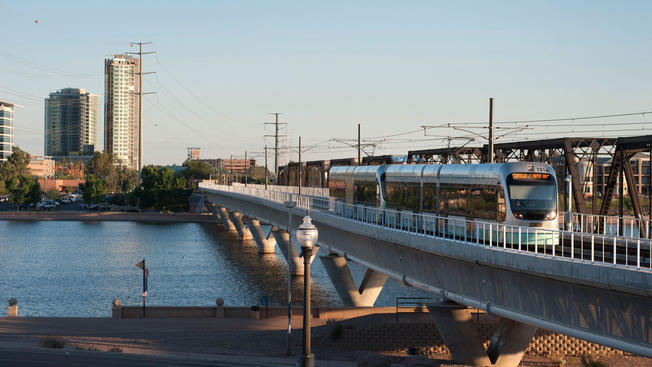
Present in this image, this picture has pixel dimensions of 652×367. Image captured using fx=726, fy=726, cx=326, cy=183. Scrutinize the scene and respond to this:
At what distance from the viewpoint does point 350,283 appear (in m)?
48.6

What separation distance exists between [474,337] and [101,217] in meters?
121

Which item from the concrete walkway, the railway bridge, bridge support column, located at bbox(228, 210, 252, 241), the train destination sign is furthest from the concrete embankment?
the train destination sign

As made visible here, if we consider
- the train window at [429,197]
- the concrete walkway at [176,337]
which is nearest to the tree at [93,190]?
the concrete walkway at [176,337]

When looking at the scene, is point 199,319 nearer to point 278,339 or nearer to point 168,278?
point 278,339

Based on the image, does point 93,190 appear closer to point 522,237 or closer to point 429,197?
point 429,197

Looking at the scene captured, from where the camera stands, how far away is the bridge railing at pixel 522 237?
2117 centimetres

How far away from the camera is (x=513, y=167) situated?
29.2m

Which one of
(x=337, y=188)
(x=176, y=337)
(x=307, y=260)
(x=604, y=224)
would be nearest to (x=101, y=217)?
(x=337, y=188)

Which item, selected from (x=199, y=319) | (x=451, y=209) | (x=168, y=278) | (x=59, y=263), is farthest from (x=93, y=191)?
(x=451, y=209)

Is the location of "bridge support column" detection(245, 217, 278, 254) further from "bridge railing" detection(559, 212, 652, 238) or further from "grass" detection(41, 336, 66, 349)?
"grass" detection(41, 336, 66, 349)

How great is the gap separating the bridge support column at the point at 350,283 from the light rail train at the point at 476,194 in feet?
22.4

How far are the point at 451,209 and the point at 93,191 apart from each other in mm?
137176

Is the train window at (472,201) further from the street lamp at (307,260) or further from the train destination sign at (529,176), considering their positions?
the street lamp at (307,260)

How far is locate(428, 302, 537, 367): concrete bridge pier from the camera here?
2848 centimetres
